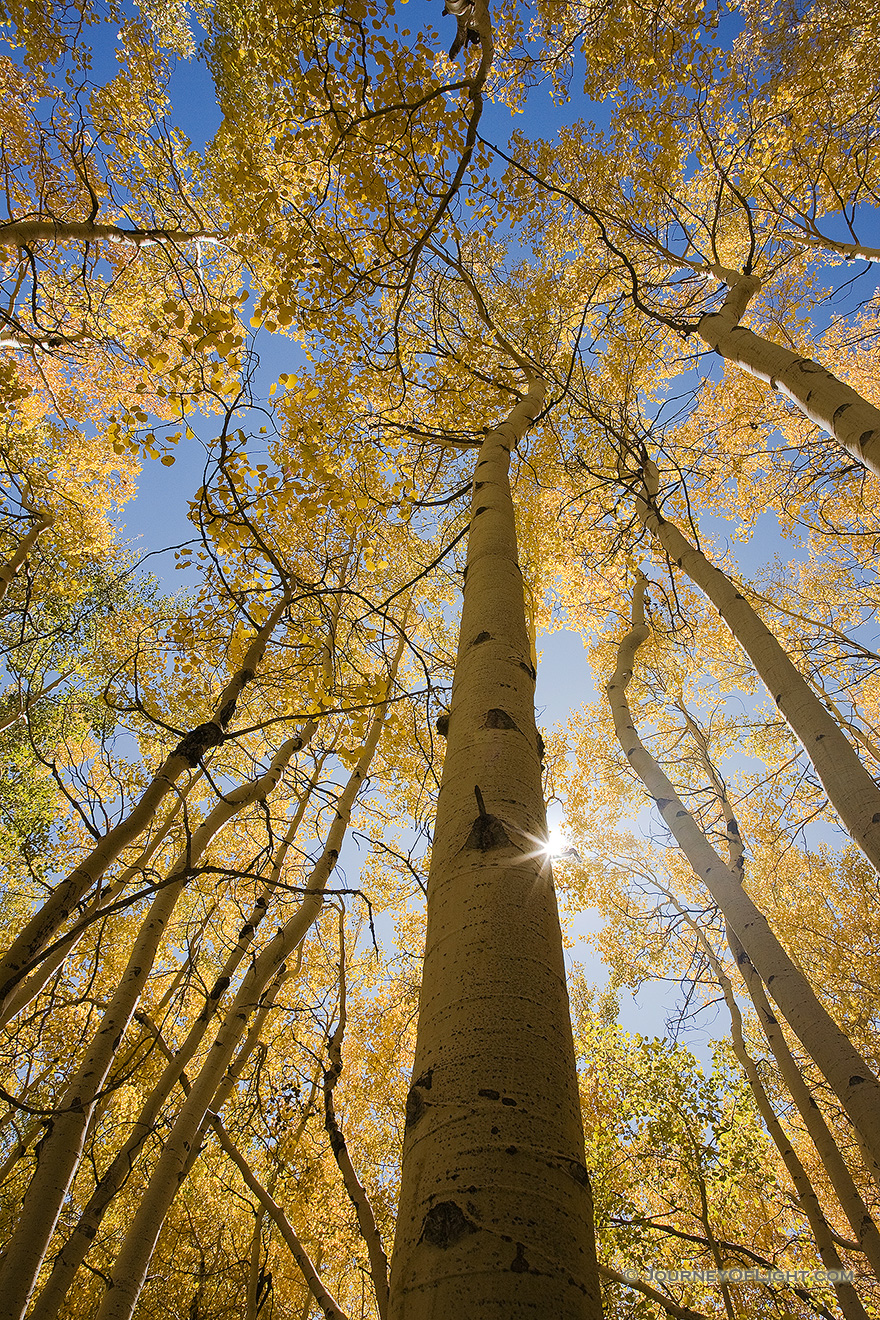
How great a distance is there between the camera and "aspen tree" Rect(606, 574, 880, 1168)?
260 centimetres

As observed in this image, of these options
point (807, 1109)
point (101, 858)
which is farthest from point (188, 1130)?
point (807, 1109)

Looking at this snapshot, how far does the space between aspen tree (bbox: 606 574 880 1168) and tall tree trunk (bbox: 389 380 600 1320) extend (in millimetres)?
2819

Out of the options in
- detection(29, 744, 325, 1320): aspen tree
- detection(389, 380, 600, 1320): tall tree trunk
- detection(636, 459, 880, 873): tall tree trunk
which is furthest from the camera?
detection(29, 744, 325, 1320): aspen tree

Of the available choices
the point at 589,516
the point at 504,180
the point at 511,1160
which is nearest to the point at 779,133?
the point at 504,180

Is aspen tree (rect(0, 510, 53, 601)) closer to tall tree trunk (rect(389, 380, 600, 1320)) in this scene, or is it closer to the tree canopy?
the tree canopy

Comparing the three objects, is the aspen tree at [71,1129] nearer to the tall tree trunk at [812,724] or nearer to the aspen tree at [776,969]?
the tall tree trunk at [812,724]

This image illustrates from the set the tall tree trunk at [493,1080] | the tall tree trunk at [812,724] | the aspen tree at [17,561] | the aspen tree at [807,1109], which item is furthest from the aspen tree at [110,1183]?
the aspen tree at [17,561]

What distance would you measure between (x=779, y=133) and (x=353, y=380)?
5945mm

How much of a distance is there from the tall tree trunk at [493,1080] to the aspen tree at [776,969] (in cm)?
282

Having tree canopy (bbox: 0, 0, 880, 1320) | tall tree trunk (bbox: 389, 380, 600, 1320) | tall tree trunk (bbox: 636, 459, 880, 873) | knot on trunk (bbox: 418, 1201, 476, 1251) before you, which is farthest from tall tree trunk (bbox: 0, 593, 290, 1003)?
tall tree trunk (bbox: 636, 459, 880, 873)

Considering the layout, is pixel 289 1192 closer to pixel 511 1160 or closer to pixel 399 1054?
pixel 399 1054

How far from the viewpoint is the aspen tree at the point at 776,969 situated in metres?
2.60

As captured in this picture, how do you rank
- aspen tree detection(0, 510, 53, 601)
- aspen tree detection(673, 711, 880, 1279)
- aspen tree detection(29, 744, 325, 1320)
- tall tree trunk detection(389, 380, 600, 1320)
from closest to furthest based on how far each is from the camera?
tall tree trunk detection(389, 380, 600, 1320) < aspen tree detection(29, 744, 325, 1320) < aspen tree detection(673, 711, 880, 1279) < aspen tree detection(0, 510, 53, 601)

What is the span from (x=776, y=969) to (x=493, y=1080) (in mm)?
3350
